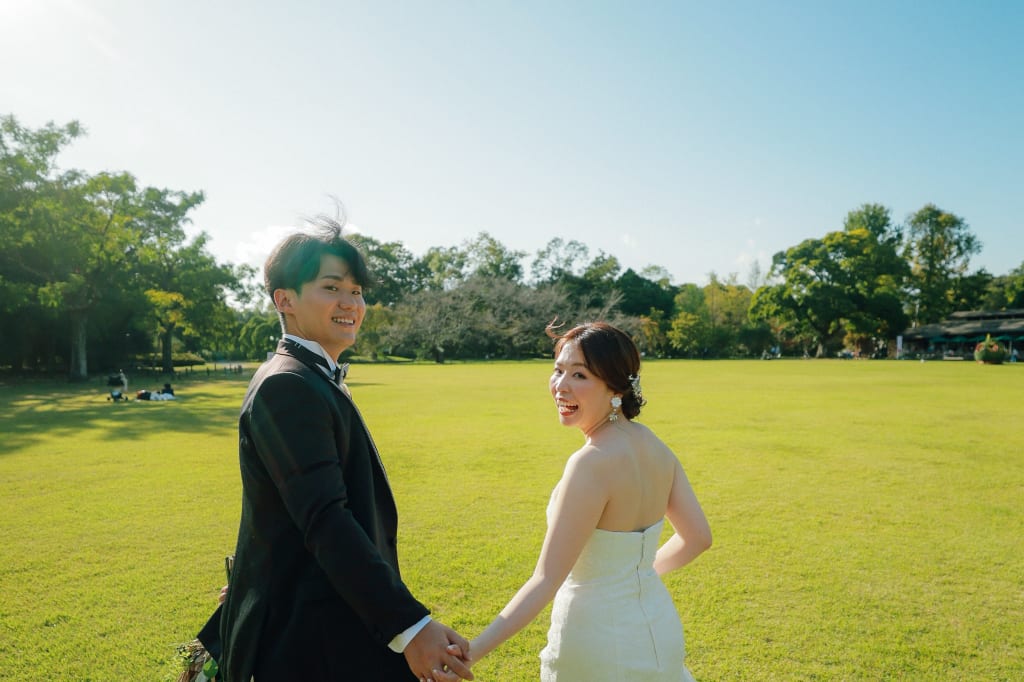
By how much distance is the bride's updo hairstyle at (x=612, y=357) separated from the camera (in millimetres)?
1956

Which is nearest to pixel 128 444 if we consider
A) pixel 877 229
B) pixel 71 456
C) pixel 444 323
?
pixel 71 456

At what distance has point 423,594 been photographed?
450 centimetres

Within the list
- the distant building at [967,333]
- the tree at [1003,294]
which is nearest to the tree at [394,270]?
the distant building at [967,333]

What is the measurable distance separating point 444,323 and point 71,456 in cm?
4181

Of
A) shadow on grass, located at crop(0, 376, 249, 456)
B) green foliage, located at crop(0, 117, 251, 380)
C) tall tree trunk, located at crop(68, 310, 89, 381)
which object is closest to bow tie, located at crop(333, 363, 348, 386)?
shadow on grass, located at crop(0, 376, 249, 456)

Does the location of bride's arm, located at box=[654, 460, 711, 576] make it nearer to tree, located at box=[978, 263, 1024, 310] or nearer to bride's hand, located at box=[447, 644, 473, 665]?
bride's hand, located at box=[447, 644, 473, 665]

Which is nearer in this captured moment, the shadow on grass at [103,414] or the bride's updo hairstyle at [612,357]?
the bride's updo hairstyle at [612,357]

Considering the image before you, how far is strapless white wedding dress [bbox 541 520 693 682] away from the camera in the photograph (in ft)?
6.14

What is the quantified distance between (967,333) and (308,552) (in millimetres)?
59152

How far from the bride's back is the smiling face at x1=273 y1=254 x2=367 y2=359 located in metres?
0.92

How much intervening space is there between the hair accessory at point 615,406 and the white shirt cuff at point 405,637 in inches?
33.7

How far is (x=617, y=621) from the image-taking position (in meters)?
1.89

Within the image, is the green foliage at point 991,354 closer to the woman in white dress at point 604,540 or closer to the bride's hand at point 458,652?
the woman in white dress at point 604,540

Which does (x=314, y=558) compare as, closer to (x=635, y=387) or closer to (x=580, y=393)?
(x=580, y=393)
